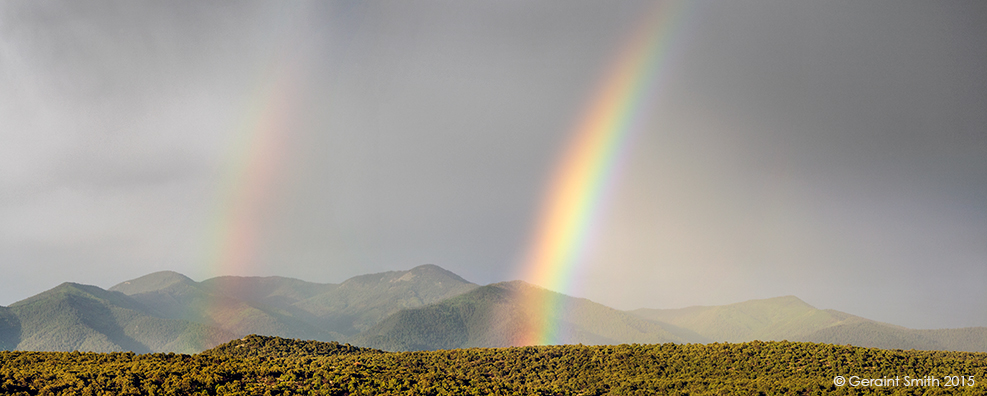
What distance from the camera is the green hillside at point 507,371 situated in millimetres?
53969

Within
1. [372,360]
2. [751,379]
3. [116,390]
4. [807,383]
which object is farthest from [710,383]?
[116,390]

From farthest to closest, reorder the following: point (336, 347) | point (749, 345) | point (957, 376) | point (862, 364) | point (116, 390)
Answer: point (336, 347) → point (749, 345) → point (862, 364) → point (957, 376) → point (116, 390)

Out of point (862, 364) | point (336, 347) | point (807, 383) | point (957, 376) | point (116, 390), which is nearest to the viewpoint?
point (116, 390)

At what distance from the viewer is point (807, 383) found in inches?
2948

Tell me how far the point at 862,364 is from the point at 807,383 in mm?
20377

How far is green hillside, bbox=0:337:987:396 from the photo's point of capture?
54.0 metres

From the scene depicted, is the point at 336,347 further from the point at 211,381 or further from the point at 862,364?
the point at 862,364

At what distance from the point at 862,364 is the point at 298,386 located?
266 feet

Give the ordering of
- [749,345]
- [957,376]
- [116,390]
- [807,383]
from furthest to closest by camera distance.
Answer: [749,345]
[957,376]
[807,383]
[116,390]

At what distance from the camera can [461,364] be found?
107 meters

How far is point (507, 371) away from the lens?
102812 millimetres

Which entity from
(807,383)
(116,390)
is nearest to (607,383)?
(807,383)

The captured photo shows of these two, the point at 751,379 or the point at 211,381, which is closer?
the point at 211,381

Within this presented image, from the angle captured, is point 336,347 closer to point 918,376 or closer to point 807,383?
point 807,383
